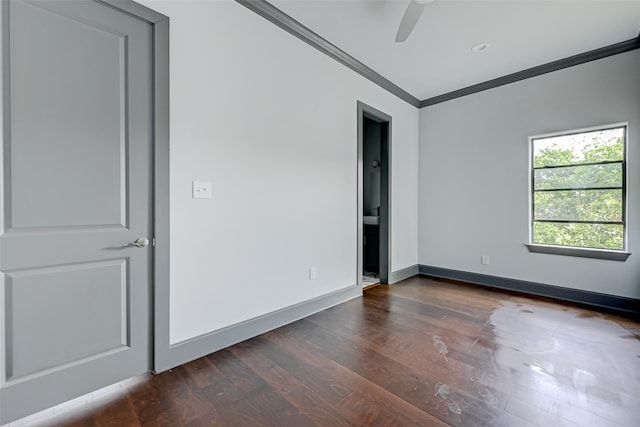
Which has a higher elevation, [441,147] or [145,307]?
[441,147]

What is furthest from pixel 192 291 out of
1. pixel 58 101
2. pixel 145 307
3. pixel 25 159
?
pixel 58 101

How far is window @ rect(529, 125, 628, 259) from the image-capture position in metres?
3.19

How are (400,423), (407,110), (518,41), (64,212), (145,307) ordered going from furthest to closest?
(407,110)
(518,41)
(145,307)
(64,212)
(400,423)

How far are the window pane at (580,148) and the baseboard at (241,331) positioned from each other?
3.15 meters

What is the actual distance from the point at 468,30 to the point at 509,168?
1957 mm

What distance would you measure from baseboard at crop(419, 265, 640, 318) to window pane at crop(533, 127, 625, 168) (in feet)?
5.11

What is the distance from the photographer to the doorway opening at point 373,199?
11.8 feet

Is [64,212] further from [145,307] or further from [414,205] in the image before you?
[414,205]

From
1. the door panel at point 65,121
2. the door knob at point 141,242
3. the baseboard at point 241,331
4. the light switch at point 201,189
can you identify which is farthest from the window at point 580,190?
the door panel at point 65,121

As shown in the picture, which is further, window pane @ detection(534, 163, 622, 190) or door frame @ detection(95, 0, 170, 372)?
window pane @ detection(534, 163, 622, 190)

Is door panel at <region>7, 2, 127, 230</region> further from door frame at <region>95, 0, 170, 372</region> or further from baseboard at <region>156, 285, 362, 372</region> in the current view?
baseboard at <region>156, 285, 362, 372</region>

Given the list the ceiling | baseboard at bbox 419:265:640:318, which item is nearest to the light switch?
the ceiling

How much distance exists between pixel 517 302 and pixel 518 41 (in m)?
2.94

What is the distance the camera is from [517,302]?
3.38 m
